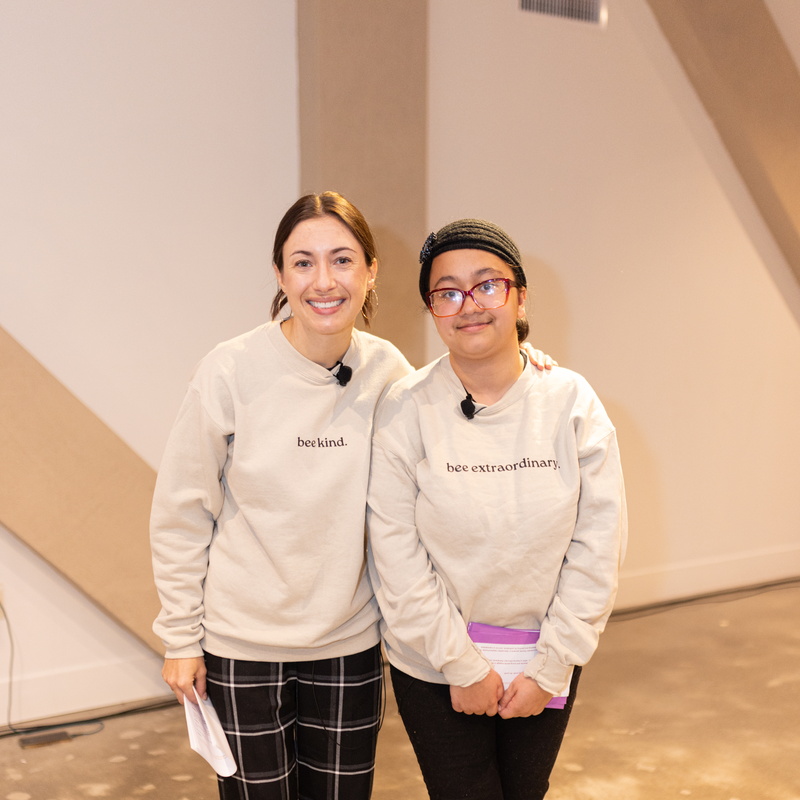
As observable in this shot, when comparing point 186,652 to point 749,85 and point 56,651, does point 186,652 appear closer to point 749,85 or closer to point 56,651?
point 56,651

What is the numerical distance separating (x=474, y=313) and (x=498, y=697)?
0.71m

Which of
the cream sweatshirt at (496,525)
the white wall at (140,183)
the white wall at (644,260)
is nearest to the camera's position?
the cream sweatshirt at (496,525)

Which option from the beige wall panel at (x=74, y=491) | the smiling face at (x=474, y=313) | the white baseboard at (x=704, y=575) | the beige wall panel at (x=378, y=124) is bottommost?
the white baseboard at (x=704, y=575)

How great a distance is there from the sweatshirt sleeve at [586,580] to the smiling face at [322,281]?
52 cm

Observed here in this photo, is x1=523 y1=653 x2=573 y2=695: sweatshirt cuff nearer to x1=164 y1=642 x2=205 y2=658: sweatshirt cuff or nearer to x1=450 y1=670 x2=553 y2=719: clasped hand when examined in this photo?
x1=450 y1=670 x2=553 y2=719: clasped hand

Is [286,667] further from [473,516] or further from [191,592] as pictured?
[473,516]

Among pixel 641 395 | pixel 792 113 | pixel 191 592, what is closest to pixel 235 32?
pixel 191 592

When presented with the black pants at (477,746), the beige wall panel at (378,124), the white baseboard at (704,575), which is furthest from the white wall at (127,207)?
the white baseboard at (704,575)

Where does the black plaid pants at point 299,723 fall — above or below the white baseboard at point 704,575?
above

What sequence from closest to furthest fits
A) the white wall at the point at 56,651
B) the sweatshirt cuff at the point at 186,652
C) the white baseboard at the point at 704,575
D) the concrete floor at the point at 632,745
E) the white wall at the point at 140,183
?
the sweatshirt cuff at the point at 186,652 → the concrete floor at the point at 632,745 → the white wall at the point at 140,183 → the white wall at the point at 56,651 → the white baseboard at the point at 704,575

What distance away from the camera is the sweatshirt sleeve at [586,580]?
1.52 m

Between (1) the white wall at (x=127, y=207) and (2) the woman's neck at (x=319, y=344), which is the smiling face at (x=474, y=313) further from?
(1) the white wall at (x=127, y=207)

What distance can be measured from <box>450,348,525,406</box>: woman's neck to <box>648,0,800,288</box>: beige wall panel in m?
2.78

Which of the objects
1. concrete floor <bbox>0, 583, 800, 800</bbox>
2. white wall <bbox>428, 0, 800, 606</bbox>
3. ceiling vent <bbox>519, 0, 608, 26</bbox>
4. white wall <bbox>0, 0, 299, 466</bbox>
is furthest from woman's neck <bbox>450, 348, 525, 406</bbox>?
ceiling vent <bbox>519, 0, 608, 26</bbox>
